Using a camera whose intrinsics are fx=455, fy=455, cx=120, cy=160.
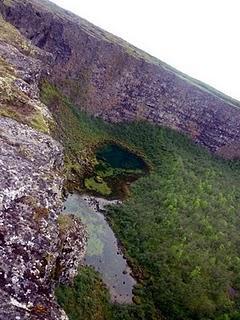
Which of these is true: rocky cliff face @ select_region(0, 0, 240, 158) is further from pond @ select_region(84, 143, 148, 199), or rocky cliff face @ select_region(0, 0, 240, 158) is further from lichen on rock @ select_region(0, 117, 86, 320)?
lichen on rock @ select_region(0, 117, 86, 320)

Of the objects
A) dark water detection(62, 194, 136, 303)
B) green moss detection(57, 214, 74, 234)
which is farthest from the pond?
green moss detection(57, 214, 74, 234)

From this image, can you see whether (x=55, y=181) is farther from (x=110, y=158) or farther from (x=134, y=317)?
(x=110, y=158)

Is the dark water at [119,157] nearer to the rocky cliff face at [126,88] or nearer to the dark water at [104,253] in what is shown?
the rocky cliff face at [126,88]

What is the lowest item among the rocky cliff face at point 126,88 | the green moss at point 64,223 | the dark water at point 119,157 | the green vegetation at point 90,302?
the dark water at point 119,157

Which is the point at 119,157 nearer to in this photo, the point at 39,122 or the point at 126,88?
the point at 126,88

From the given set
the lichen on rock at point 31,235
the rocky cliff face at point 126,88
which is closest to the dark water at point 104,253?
the lichen on rock at point 31,235
